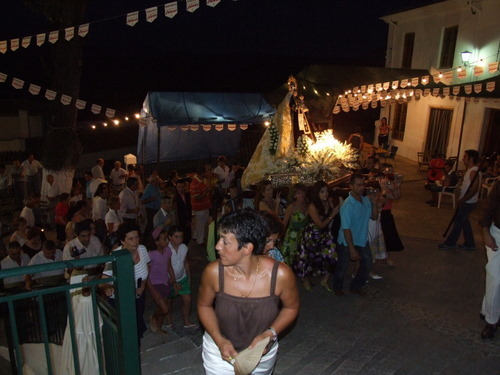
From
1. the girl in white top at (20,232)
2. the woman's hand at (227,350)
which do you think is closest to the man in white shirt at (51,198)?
the girl in white top at (20,232)

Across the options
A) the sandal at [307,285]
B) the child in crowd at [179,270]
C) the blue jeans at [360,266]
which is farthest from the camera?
the sandal at [307,285]

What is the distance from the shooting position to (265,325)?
282 centimetres

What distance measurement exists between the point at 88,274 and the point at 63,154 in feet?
28.3

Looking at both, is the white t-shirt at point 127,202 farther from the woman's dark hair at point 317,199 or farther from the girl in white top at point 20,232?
the woman's dark hair at point 317,199

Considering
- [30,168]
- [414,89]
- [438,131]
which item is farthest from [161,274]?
[438,131]

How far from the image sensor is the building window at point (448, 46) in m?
16.2

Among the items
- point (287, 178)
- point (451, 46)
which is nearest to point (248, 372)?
point (287, 178)

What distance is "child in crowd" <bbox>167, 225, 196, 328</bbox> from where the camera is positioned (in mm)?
4945

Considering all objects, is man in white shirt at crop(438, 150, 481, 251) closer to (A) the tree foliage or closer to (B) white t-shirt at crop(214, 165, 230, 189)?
(B) white t-shirt at crop(214, 165, 230, 189)

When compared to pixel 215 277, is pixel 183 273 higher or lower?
lower

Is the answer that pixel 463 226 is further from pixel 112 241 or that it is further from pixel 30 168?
pixel 30 168

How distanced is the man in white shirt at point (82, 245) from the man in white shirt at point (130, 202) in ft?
6.31

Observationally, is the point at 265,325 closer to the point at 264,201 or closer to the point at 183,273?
the point at 183,273

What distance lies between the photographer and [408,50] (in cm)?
1883
